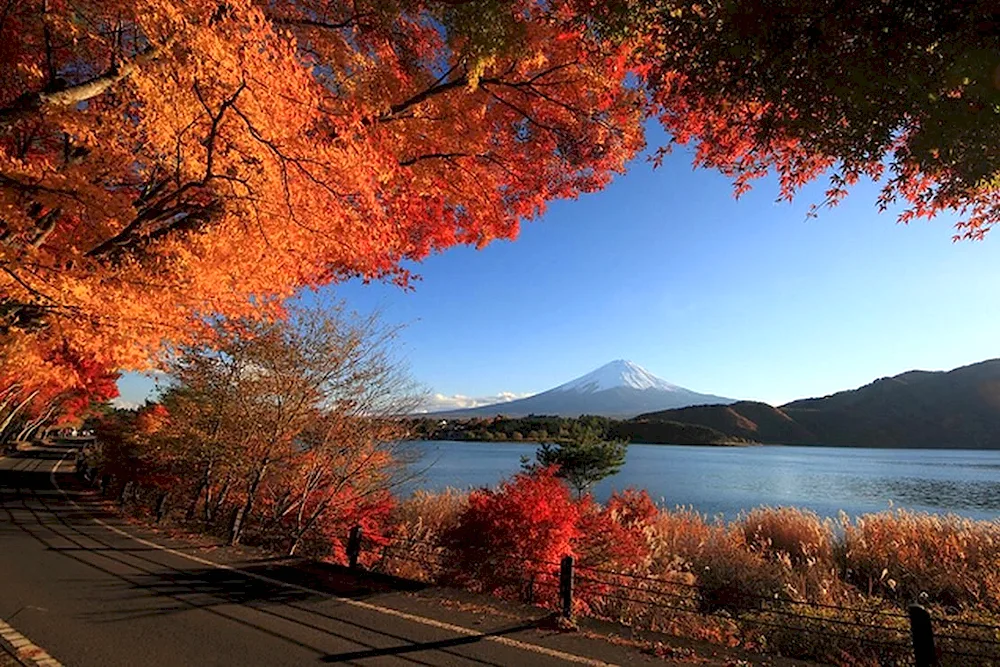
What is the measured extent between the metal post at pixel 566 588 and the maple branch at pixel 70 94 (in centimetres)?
763

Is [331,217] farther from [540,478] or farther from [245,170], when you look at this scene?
[540,478]

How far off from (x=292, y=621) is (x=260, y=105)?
5851 millimetres

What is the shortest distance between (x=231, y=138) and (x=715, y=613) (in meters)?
9.50

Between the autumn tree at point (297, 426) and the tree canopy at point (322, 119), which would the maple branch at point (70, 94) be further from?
the autumn tree at point (297, 426)

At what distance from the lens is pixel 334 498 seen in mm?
12258

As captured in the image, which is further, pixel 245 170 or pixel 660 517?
pixel 660 517

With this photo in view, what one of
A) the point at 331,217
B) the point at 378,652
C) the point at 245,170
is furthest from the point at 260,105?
the point at 378,652

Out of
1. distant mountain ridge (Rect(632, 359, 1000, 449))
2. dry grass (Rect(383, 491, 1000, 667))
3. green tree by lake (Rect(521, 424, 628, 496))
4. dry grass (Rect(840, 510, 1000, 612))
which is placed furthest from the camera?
distant mountain ridge (Rect(632, 359, 1000, 449))

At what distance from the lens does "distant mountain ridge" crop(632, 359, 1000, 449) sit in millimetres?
109938

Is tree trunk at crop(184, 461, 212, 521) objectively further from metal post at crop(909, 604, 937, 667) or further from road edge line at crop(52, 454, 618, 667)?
metal post at crop(909, 604, 937, 667)

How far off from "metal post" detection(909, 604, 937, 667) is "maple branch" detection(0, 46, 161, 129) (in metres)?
9.48

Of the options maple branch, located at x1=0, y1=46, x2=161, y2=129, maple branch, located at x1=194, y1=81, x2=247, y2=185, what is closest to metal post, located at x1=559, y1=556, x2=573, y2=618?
maple branch, located at x1=194, y1=81, x2=247, y2=185

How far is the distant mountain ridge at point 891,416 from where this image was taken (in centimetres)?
10994

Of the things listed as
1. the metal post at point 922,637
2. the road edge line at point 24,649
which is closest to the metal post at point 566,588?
the metal post at point 922,637
